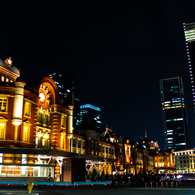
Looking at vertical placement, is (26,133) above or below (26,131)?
below

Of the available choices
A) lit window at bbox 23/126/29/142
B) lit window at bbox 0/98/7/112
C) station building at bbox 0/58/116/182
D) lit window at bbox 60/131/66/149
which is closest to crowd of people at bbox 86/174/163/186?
station building at bbox 0/58/116/182

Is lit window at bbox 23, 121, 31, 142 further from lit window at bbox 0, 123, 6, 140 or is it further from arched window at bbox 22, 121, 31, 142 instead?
lit window at bbox 0, 123, 6, 140

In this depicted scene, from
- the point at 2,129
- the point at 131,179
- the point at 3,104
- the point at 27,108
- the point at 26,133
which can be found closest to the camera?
the point at 2,129

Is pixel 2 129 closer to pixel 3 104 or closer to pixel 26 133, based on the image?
pixel 3 104

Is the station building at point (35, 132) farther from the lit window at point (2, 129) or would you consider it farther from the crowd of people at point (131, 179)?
the crowd of people at point (131, 179)

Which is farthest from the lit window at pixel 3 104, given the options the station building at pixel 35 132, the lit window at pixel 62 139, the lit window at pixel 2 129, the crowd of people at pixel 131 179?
the crowd of people at pixel 131 179

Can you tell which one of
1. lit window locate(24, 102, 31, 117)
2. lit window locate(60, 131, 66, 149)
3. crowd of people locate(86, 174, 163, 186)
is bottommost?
crowd of people locate(86, 174, 163, 186)

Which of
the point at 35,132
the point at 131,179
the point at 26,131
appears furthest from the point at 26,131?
the point at 131,179

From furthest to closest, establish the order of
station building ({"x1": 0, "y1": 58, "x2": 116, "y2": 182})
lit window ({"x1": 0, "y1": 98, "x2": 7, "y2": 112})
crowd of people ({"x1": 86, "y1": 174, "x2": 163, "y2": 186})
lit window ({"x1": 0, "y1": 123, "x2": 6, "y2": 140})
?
lit window ({"x1": 0, "y1": 98, "x2": 7, "y2": 112})
crowd of people ({"x1": 86, "y1": 174, "x2": 163, "y2": 186})
lit window ({"x1": 0, "y1": 123, "x2": 6, "y2": 140})
station building ({"x1": 0, "y1": 58, "x2": 116, "y2": 182})

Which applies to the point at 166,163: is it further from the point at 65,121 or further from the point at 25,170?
the point at 25,170

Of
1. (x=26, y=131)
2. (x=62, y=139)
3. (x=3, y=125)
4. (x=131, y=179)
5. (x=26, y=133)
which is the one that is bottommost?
(x=131, y=179)

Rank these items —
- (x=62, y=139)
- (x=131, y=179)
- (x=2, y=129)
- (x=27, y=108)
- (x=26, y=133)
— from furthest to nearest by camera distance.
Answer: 1. (x=62, y=139)
2. (x=27, y=108)
3. (x=26, y=133)
4. (x=131, y=179)
5. (x=2, y=129)

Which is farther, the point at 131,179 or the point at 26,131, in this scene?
the point at 26,131

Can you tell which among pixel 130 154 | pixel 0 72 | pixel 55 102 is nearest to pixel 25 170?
pixel 55 102
